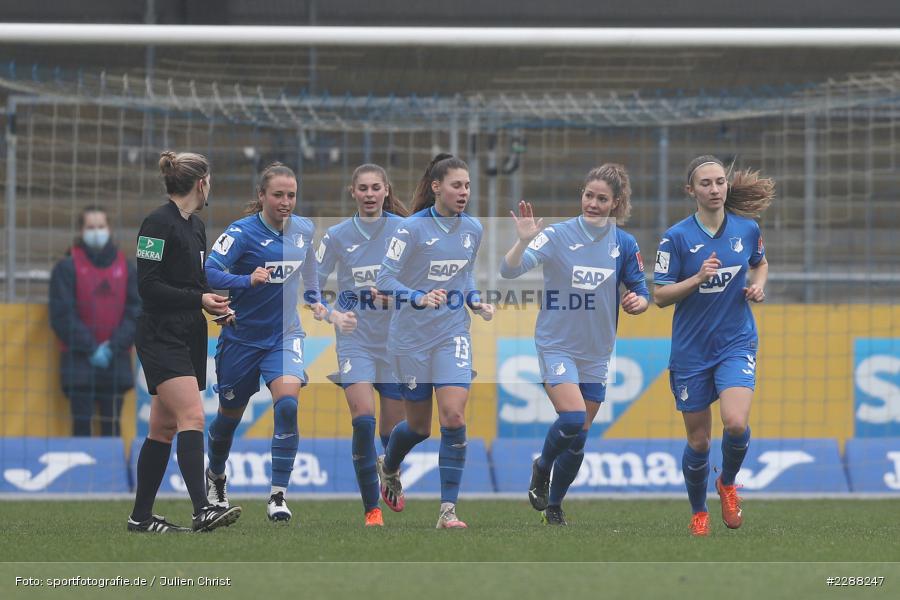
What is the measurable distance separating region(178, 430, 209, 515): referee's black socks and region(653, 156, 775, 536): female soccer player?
2.51m

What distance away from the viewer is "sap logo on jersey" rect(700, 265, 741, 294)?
800 centimetres

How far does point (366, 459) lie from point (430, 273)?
1111 millimetres

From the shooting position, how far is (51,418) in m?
11.8

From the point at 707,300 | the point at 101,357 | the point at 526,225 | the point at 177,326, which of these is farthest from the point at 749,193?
the point at 101,357

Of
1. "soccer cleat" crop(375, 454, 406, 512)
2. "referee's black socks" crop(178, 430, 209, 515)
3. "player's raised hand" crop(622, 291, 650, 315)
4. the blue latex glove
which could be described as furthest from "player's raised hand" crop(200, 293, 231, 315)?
the blue latex glove

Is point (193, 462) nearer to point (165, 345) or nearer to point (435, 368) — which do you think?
point (165, 345)

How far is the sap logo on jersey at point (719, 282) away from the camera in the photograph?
7996 millimetres

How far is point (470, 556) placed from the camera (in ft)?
22.1

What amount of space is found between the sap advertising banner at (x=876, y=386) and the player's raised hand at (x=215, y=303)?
6.14m

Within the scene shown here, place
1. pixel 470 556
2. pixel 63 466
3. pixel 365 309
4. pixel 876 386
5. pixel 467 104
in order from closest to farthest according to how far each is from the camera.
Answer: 1. pixel 470 556
2. pixel 365 309
3. pixel 63 466
4. pixel 876 386
5. pixel 467 104

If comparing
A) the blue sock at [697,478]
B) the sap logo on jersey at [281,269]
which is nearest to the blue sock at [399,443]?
the sap logo on jersey at [281,269]

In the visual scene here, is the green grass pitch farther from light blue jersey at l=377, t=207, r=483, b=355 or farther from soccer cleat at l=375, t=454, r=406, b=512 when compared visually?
light blue jersey at l=377, t=207, r=483, b=355

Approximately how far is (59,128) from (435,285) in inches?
213

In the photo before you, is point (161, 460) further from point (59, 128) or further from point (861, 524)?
point (59, 128)
